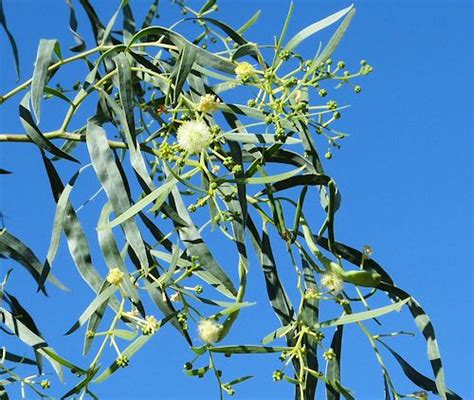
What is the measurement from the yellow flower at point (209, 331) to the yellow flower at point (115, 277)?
12 centimetres

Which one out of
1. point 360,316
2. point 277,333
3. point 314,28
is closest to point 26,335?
point 277,333

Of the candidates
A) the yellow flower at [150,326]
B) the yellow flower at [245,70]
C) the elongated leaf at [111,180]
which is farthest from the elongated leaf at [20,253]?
the yellow flower at [245,70]

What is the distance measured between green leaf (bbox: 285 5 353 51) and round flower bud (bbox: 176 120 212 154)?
0.22m

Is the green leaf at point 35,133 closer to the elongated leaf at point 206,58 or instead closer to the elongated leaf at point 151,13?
the elongated leaf at point 206,58

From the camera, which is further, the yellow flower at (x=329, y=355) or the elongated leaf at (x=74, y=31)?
the elongated leaf at (x=74, y=31)

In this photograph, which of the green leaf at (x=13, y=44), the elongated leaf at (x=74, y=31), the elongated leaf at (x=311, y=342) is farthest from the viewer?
the elongated leaf at (x=74, y=31)

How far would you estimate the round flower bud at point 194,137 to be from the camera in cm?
130

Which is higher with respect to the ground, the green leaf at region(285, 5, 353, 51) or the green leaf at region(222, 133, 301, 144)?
the green leaf at region(285, 5, 353, 51)

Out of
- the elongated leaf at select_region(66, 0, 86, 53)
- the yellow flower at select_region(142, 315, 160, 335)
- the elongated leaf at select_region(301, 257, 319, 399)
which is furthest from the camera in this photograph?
the elongated leaf at select_region(66, 0, 86, 53)

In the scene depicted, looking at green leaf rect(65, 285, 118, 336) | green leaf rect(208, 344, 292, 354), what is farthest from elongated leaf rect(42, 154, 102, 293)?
green leaf rect(208, 344, 292, 354)

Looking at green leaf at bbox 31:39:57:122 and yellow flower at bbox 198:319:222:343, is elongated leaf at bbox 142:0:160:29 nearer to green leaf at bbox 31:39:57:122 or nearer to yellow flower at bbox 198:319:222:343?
green leaf at bbox 31:39:57:122

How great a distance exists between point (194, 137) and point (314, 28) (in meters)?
0.31

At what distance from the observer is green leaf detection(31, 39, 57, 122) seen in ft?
4.65

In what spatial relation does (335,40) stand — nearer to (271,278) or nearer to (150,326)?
(271,278)
